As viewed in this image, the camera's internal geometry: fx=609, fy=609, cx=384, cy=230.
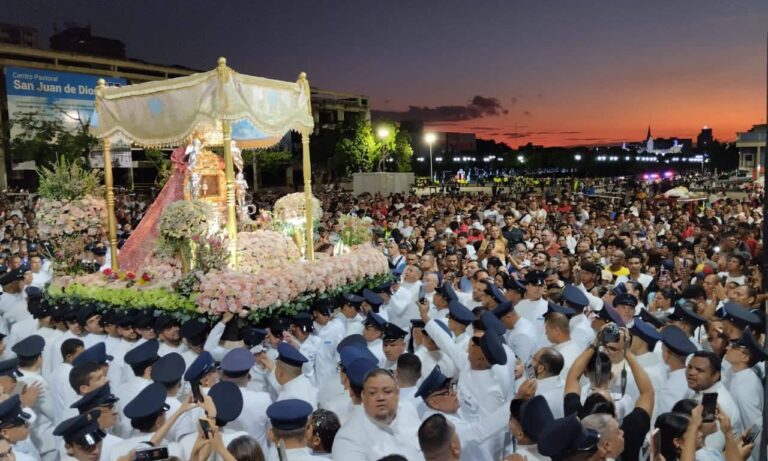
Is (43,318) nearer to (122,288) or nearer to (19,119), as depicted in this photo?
(122,288)

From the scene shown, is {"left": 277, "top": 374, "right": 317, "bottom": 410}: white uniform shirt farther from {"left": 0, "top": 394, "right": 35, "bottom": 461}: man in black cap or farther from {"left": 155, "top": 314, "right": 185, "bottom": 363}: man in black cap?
{"left": 155, "top": 314, "right": 185, "bottom": 363}: man in black cap

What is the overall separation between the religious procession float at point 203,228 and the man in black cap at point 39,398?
1.88m

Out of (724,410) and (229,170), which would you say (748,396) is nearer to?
(724,410)

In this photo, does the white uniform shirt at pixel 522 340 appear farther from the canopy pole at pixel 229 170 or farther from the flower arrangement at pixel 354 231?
the flower arrangement at pixel 354 231

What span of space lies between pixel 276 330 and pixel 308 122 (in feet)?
14.3

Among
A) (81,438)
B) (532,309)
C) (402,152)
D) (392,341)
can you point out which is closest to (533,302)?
(532,309)

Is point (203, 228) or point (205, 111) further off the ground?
point (205, 111)

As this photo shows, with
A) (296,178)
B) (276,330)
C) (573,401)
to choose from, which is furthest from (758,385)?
(296,178)

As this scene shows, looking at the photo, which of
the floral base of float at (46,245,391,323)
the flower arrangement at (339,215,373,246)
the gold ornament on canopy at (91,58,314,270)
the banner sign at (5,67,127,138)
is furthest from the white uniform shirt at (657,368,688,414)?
the banner sign at (5,67,127,138)

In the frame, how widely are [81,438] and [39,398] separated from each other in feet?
6.64

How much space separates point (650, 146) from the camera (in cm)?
11056

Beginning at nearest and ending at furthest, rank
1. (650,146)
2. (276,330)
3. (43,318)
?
1. (276,330)
2. (43,318)
3. (650,146)

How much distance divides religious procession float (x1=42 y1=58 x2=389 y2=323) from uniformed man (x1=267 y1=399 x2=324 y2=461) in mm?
3651

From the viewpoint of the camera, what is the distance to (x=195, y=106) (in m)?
8.46
